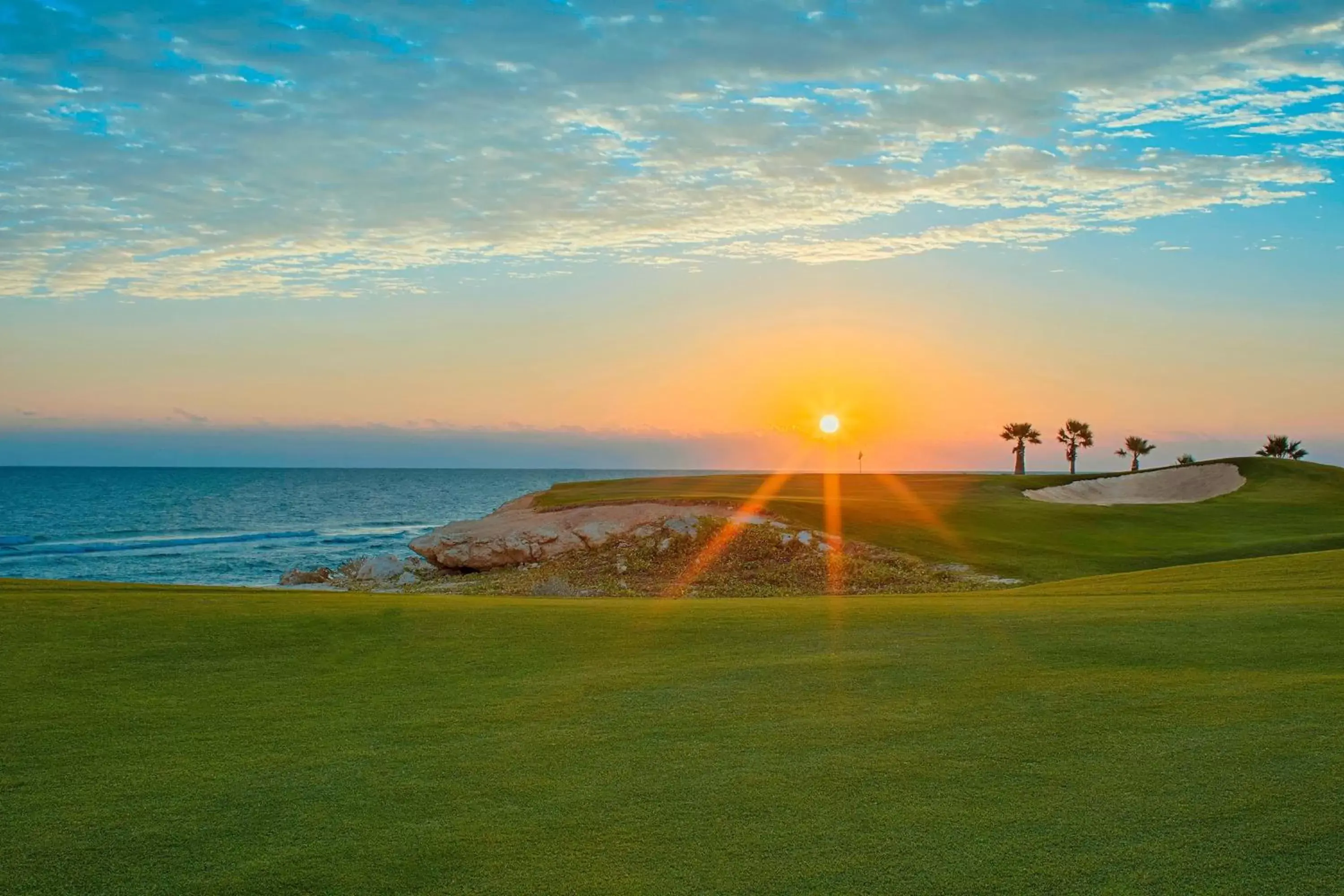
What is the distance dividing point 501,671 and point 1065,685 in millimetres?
5678

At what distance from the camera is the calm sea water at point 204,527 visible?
48281mm

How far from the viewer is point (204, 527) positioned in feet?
241

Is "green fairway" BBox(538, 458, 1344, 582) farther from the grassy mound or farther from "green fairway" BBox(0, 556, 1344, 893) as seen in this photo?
"green fairway" BBox(0, 556, 1344, 893)

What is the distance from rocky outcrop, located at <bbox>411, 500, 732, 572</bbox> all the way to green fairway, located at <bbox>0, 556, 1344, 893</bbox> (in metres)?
24.4

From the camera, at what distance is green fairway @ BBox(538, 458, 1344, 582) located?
114ft

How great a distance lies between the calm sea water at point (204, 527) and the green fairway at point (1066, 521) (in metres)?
16.0

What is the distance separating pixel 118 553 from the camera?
55344 millimetres

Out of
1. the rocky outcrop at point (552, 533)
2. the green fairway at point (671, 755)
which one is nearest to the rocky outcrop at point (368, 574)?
the rocky outcrop at point (552, 533)

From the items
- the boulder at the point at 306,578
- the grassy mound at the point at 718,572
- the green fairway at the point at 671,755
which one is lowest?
the boulder at the point at 306,578

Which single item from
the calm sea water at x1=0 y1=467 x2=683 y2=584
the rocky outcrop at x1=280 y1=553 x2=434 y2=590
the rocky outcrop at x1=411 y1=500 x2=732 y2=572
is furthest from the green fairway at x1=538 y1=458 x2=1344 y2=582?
the calm sea water at x1=0 y1=467 x2=683 y2=584

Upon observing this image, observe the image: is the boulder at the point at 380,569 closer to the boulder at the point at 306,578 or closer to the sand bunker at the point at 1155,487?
the boulder at the point at 306,578

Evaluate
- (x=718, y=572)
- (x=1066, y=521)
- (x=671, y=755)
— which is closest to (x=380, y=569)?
(x=718, y=572)

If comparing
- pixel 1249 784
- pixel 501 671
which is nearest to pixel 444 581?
pixel 501 671

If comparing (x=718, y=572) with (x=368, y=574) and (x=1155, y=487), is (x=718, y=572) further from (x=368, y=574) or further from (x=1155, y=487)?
(x=1155, y=487)
